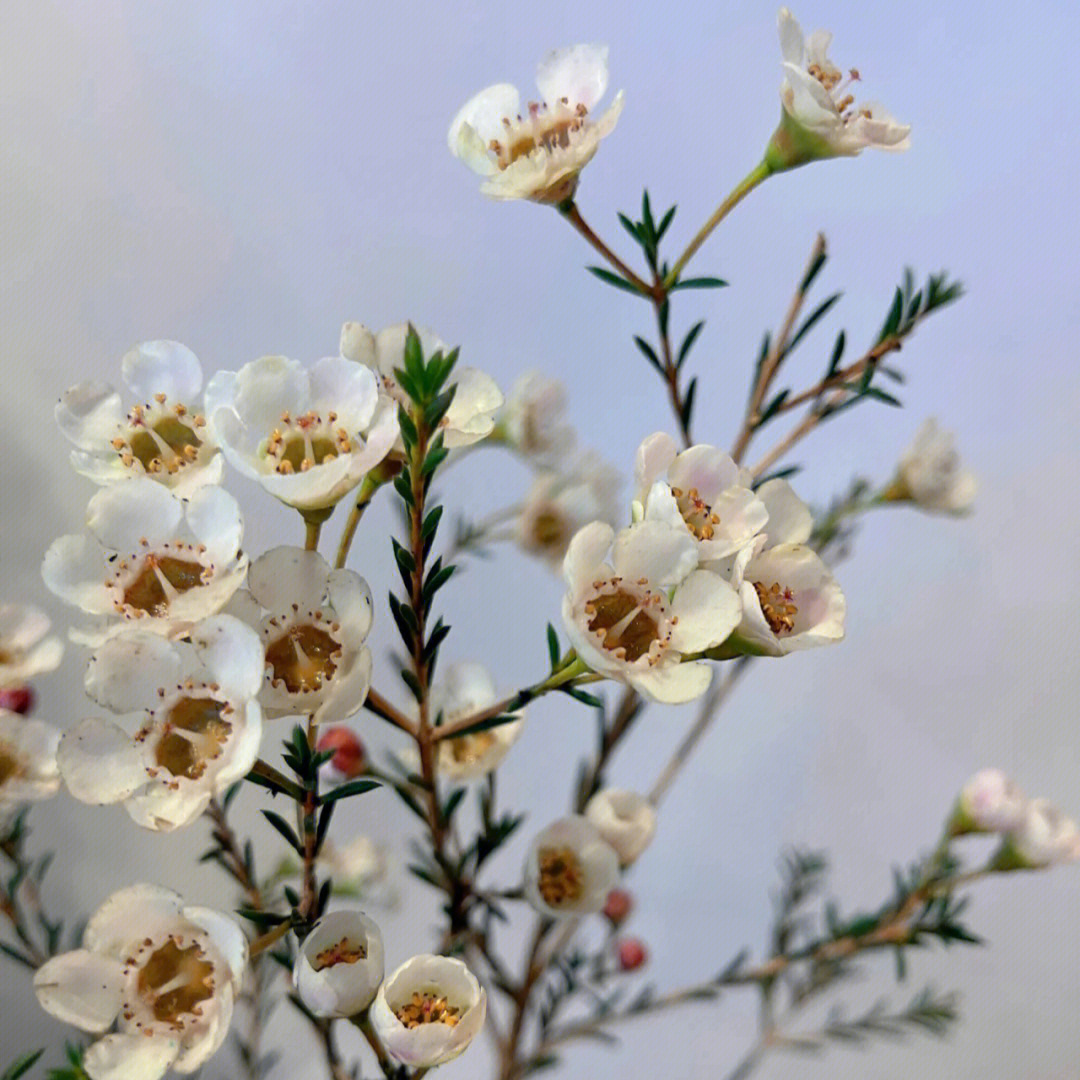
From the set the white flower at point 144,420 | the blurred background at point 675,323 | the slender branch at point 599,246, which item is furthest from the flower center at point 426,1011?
the blurred background at point 675,323

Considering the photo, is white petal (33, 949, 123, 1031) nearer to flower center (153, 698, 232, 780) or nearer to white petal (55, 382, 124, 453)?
flower center (153, 698, 232, 780)

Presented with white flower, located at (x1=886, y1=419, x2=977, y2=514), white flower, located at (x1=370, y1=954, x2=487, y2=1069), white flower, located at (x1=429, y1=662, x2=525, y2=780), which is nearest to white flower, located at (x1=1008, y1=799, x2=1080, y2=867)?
white flower, located at (x1=886, y1=419, x2=977, y2=514)

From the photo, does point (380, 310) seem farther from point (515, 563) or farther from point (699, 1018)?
point (699, 1018)

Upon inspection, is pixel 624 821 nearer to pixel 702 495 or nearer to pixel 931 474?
pixel 702 495

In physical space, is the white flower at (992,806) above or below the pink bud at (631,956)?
above

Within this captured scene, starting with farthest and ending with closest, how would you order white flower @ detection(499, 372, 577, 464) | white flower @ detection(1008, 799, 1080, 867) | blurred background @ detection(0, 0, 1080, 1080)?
blurred background @ detection(0, 0, 1080, 1080)
white flower @ detection(499, 372, 577, 464)
white flower @ detection(1008, 799, 1080, 867)

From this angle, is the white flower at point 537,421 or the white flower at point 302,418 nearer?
the white flower at point 302,418

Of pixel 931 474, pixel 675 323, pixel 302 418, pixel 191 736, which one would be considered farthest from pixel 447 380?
pixel 675 323

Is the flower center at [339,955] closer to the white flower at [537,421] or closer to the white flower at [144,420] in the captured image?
the white flower at [144,420]
